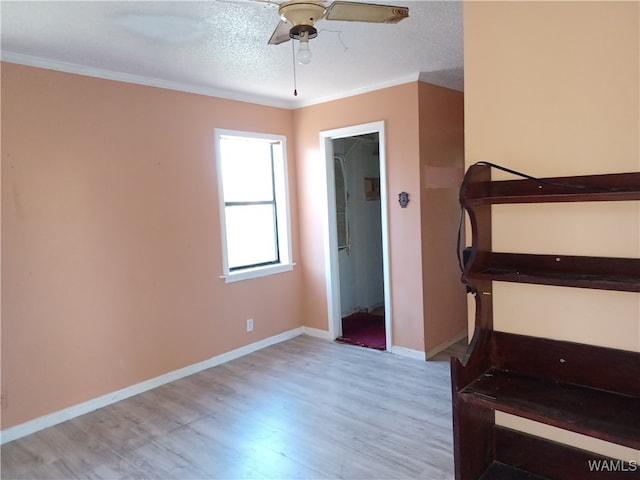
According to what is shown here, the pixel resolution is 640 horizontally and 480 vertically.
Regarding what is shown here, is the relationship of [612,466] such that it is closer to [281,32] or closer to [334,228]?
[281,32]

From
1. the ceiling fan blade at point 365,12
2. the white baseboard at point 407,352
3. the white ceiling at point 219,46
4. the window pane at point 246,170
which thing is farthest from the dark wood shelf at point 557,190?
the window pane at point 246,170

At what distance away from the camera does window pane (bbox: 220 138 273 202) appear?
420 cm

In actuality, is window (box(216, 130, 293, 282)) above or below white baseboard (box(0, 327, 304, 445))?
above

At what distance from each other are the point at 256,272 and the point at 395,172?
1658 mm

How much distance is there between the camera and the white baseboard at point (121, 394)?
115 inches

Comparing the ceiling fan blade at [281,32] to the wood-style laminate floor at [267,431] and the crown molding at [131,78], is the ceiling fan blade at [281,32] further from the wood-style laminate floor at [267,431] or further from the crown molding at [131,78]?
the wood-style laminate floor at [267,431]

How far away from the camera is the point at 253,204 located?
4.45 metres

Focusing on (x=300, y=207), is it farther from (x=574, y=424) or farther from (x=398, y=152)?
(x=574, y=424)

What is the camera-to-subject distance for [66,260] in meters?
3.09

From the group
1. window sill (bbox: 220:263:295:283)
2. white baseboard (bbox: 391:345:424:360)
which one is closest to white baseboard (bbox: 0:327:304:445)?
window sill (bbox: 220:263:295:283)

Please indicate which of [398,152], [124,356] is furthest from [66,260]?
[398,152]

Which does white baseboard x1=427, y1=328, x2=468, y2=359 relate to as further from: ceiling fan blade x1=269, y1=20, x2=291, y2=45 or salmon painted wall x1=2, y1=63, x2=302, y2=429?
ceiling fan blade x1=269, y1=20, x2=291, y2=45

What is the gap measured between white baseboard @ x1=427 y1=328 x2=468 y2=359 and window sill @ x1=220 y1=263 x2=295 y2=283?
166 cm

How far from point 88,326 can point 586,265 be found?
10.4 ft
